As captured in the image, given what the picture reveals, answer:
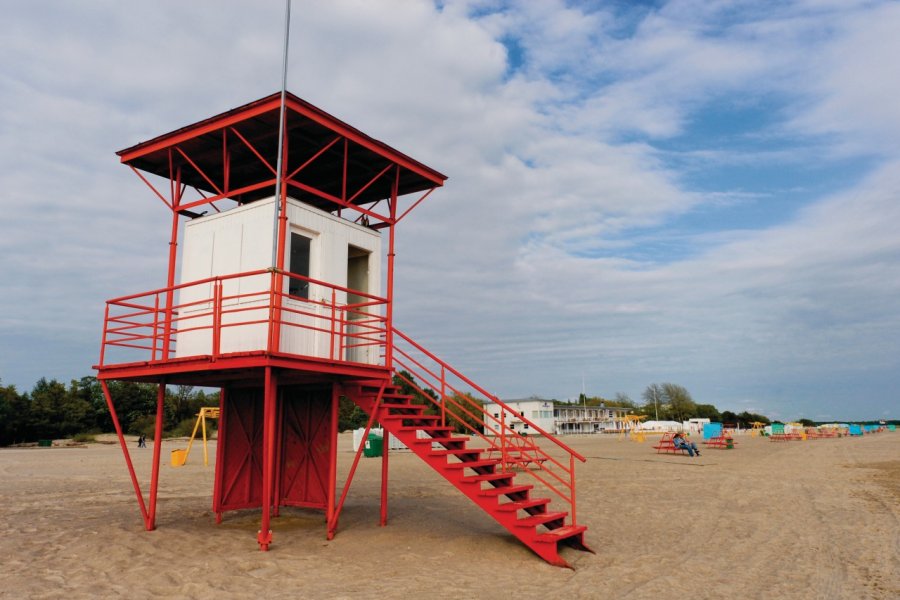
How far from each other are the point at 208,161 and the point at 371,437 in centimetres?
2497

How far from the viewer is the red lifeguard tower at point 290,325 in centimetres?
1028

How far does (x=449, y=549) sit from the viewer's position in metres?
10.8

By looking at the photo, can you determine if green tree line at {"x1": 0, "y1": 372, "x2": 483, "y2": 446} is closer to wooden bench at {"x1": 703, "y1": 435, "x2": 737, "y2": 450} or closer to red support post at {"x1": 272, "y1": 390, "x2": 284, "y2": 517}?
wooden bench at {"x1": 703, "y1": 435, "x2": 737, "y2": 450}

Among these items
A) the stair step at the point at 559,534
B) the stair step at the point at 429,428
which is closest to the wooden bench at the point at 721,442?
the stair step at the point at 559,534

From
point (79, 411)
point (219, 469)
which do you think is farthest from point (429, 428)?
point (79, 411)

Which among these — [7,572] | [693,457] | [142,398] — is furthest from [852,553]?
[142,398]

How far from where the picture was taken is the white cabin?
10875 mm

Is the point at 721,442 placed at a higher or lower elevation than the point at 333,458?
lower

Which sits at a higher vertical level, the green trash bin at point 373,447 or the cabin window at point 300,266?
the cabin window at point 300,266

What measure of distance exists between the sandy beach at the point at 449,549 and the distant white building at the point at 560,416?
79.0 meters

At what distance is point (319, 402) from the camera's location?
1336 centimetres

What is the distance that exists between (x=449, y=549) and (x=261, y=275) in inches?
243

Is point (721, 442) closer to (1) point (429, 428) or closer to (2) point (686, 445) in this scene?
(2) point (686, 445)

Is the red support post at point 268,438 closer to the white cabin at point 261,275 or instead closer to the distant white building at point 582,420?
the white cabin at point 261,275
